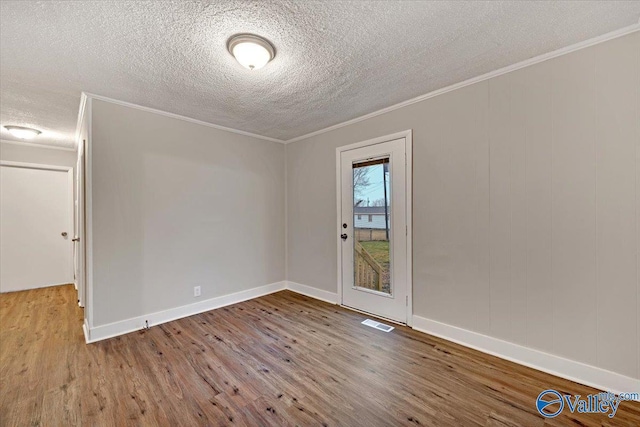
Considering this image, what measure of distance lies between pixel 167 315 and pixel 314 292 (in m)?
1.87

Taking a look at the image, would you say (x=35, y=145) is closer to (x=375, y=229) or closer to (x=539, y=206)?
(x=375, y=229)

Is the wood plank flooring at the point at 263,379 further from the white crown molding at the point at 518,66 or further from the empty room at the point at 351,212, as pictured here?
the white crown molding at the point at 518,66

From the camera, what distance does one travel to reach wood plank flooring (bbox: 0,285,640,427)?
162 cm

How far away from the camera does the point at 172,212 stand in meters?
3.11

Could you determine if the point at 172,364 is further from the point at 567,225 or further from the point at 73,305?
the point at 567,225

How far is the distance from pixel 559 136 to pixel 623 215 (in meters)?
0.67

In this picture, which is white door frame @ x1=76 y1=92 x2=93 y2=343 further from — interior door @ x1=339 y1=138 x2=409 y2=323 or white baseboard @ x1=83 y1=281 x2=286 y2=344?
interior door @ x1=339 y1=138 x2=409 y2=323

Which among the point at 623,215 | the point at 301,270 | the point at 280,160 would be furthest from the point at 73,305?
the point at 623,215

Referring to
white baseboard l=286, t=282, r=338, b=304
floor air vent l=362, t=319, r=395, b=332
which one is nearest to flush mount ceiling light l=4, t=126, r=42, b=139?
white baseboard l=286, t=282, r=338, b=304

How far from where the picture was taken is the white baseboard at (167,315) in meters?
2.60

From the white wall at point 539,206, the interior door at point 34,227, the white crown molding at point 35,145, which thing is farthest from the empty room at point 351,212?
the interior door at point 34,227

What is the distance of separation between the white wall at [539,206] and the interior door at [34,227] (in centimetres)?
585

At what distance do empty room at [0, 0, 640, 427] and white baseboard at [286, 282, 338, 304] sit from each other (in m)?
0.07

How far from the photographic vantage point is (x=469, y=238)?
243 centimetres
